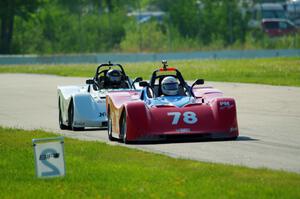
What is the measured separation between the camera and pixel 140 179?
13.2 meters

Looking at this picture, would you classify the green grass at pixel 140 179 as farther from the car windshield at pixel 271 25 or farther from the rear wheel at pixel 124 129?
the car windshield at pixel 271 25

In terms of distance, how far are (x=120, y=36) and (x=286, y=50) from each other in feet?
71.7

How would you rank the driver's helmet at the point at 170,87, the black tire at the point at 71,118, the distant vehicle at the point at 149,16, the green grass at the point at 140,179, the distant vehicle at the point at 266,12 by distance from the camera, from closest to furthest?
the green grass at the point at 140,179, the driver's helmet at the point at 170,87, the black tire at the point at 71,118, the distant vehicle at the point at 266,12, the distant vehicle at the point at 149,16

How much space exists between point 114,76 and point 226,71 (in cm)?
2427


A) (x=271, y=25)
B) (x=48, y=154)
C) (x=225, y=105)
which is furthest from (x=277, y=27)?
(x=48, y=154)

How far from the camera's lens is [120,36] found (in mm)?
85125

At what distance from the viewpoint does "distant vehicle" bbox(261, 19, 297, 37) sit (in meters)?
88.2

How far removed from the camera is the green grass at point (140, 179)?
11969mm

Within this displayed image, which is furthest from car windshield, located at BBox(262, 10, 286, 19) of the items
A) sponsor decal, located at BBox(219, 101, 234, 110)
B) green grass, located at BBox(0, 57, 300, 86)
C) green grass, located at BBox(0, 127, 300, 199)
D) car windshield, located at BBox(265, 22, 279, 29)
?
green grass, located at BBox(0, 127, 300, 199)

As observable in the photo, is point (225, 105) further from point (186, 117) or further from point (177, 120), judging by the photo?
point (177, 120)

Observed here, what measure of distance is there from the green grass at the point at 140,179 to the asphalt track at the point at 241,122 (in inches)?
31.2

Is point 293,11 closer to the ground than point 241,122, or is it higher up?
closer to the ground

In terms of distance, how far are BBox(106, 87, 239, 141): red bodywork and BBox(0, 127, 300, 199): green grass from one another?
1.49 meters

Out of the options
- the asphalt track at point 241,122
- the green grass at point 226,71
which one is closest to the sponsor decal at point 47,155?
the asphalt track at point 241,122
